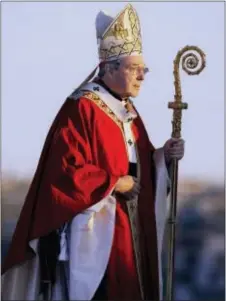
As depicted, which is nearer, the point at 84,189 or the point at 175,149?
the point at 84,189

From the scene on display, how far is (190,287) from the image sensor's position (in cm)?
308

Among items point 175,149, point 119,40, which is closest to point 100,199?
point 175,149

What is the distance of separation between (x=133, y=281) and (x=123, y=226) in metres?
0.13

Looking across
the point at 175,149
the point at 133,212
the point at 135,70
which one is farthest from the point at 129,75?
the point at 133,212

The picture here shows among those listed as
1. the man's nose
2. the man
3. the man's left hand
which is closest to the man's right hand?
the man

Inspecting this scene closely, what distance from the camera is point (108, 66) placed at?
3020mm

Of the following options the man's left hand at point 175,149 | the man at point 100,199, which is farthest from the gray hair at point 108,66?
the man's left hand at point 175,149

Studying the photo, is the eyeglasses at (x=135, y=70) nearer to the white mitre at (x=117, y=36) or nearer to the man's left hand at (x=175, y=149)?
the white mitre at (x=117, y=36)

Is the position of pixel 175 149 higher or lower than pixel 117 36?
lower

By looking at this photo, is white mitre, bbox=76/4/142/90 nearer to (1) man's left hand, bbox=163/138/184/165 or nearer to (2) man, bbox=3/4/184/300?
(2) man, bbox=3/4/184/300

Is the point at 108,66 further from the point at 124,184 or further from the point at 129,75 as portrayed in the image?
the point at 124,184

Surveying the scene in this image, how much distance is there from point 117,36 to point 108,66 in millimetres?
73

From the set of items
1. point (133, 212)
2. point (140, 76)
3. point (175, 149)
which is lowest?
point (133, 212)

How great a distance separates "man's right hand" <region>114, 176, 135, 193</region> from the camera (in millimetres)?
2961
